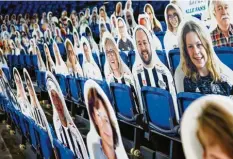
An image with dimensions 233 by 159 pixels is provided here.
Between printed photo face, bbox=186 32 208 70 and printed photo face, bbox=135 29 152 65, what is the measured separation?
2.06ft

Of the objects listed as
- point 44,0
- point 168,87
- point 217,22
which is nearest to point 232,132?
point 168,87

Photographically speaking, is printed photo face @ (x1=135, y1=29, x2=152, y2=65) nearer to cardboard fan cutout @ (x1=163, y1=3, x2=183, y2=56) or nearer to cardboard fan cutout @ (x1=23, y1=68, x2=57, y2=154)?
cardboard fan cutout @ (x1=163, y1=3, x2=183, y2=56)

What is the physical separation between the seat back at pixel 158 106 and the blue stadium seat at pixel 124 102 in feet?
0.64

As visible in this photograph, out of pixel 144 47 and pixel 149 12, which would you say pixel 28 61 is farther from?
pixel 144 47

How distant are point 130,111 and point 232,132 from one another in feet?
6.42

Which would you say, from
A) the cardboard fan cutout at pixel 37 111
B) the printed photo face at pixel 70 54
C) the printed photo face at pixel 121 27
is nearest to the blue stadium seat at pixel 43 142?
the cardboard fan cutout at pixel 37 111

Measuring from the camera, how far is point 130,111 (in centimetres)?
272

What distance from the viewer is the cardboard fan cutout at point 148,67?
2590 mm

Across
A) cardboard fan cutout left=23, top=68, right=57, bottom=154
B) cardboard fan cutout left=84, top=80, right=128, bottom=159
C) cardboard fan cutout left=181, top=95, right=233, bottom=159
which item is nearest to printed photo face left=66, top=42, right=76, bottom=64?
cardboard fan cutout left=23, top=68, right=57, bottom=154

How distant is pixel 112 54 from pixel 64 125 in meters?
1.11

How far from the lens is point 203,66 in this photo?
2.06 metres

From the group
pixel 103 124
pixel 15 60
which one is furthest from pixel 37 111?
pixel 15 60

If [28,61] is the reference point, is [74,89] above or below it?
below

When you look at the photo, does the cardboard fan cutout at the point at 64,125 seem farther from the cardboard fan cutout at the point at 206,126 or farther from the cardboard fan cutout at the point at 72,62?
the cardboard fan cutout at the point at 72,62
